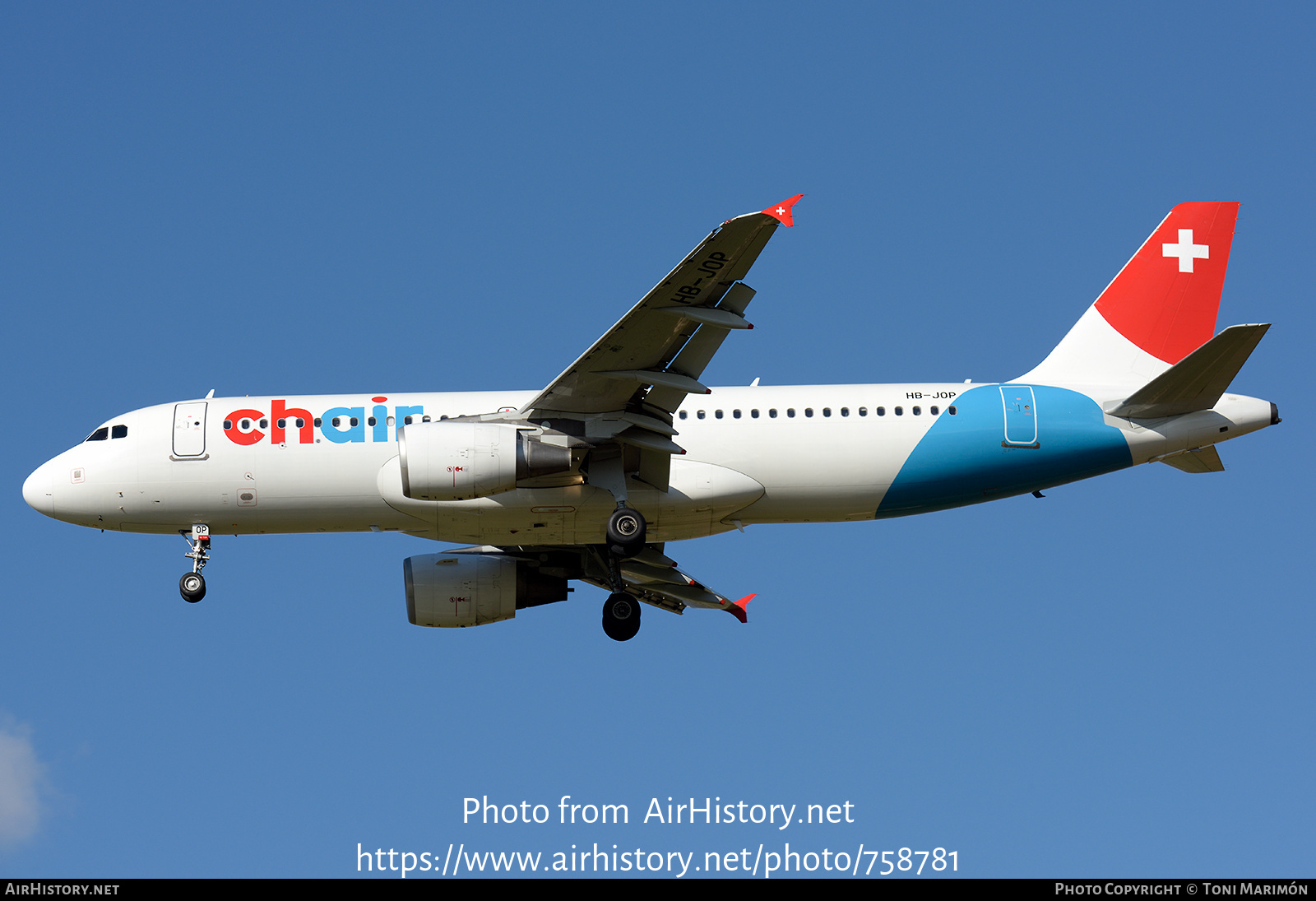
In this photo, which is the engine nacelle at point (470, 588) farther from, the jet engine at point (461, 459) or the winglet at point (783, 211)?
the winglet at point (783, 211)

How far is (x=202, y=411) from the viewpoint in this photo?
2591cm

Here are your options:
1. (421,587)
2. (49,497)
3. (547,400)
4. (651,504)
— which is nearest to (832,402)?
(651,504)

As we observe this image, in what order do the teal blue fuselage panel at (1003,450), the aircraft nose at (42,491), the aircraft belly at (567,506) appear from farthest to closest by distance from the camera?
the aircraft nose at (42,491) < the teal blue fuselage panel at (1003,450) < the aircraft belly at (567,506)

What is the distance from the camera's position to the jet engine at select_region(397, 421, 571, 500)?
23047 millimetres

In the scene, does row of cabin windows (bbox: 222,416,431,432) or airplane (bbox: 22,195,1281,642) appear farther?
row of cabin windows (bbox: 222,416,431,432)

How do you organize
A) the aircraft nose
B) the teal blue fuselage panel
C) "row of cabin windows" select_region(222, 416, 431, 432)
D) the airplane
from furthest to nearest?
the aircraft nose < "row of cabin windows" select_region(222, 416, 431, 432) < the teal blue fuselage panel < the airplane

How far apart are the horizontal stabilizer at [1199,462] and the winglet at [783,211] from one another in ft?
34.7

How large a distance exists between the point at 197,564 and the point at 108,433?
294 cm

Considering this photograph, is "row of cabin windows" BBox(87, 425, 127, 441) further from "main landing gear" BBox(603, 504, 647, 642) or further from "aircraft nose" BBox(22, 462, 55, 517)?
"main landing gear" BBox(603, 504, 647, 642)

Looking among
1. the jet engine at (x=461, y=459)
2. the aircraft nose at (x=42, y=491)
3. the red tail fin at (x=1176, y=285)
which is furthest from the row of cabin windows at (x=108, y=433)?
the red tail fin at (x=1176, y=285)

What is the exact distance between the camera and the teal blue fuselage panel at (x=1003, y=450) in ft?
82.3

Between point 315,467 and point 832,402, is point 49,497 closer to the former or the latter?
point 315,467

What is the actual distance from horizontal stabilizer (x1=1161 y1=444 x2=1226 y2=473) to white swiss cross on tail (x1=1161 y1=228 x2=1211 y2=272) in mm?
3836

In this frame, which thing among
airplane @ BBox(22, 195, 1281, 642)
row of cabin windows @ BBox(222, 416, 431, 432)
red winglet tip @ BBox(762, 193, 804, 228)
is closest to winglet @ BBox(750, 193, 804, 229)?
red winglet tip @ BBox(762, 193, 804, 228)
